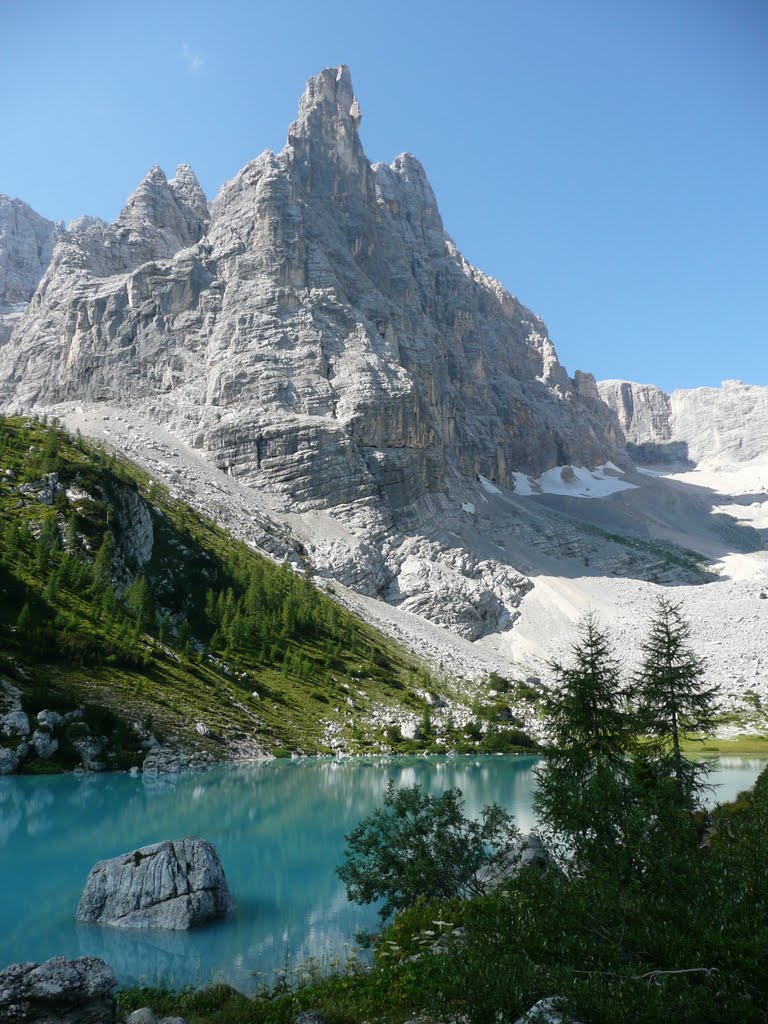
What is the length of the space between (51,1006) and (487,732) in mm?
74106

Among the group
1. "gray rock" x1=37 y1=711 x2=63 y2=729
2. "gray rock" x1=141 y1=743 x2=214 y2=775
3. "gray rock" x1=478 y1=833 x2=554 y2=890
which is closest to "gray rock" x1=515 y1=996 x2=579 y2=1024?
"gray rock" x1=478 y1=833 x2=554 y2=890

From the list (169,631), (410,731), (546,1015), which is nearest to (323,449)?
(169,631)

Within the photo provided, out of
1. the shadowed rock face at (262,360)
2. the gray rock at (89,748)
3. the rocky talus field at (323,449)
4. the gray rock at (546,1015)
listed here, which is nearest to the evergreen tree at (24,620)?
the gray rock at (89,748)

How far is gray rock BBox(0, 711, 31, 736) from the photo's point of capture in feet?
152

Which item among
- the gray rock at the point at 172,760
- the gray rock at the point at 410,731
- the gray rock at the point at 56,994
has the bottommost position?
the gray rock at the point at 410,731

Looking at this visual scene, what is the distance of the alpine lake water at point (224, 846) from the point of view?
57.9ft

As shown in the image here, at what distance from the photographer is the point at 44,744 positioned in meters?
46.3

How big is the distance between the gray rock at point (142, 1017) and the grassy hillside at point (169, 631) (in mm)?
41235

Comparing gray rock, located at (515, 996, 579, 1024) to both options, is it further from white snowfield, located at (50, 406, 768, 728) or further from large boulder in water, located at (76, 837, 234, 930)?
white snowfield, located at (50, 406, 768, 728)

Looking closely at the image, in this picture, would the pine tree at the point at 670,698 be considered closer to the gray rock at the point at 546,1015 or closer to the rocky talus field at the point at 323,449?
the gray rock at the point at 546,1015

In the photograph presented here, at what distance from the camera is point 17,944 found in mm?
17828

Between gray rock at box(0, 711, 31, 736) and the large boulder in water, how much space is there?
30296 millimetres

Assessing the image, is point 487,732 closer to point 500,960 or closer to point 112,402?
point 500,960

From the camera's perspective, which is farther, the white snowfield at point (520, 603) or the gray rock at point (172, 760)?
the white snowfield at point (520, 603)
